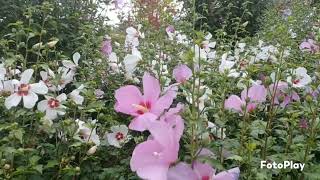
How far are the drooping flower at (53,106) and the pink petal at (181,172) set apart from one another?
0.73 meters

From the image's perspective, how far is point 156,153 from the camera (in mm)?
897

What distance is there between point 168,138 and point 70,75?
0.95m

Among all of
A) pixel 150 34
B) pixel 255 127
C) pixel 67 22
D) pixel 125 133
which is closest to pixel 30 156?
pixel 125 133

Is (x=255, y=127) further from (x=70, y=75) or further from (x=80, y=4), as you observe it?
(x=80, y=4)

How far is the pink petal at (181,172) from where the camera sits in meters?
0.92

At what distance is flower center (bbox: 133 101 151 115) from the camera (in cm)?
103

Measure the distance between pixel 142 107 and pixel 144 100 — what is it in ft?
0.09

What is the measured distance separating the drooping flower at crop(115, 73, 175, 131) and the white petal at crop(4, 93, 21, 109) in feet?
1.89

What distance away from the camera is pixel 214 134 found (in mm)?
1399

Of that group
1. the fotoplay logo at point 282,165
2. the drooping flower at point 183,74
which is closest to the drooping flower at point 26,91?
the drooping flower at point 183,74

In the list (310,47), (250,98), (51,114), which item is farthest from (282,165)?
(310,47)

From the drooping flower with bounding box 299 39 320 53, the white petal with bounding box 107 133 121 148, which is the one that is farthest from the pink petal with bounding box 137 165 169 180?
the drooping flower with bounding box 299 39 320 53

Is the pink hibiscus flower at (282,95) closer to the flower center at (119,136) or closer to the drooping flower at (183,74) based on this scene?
the drooping flower at (183,74)

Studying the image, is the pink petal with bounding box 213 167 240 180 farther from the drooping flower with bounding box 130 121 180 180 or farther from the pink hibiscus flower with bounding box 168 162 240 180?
the drooping flower with bounding box 130 121 180 180
